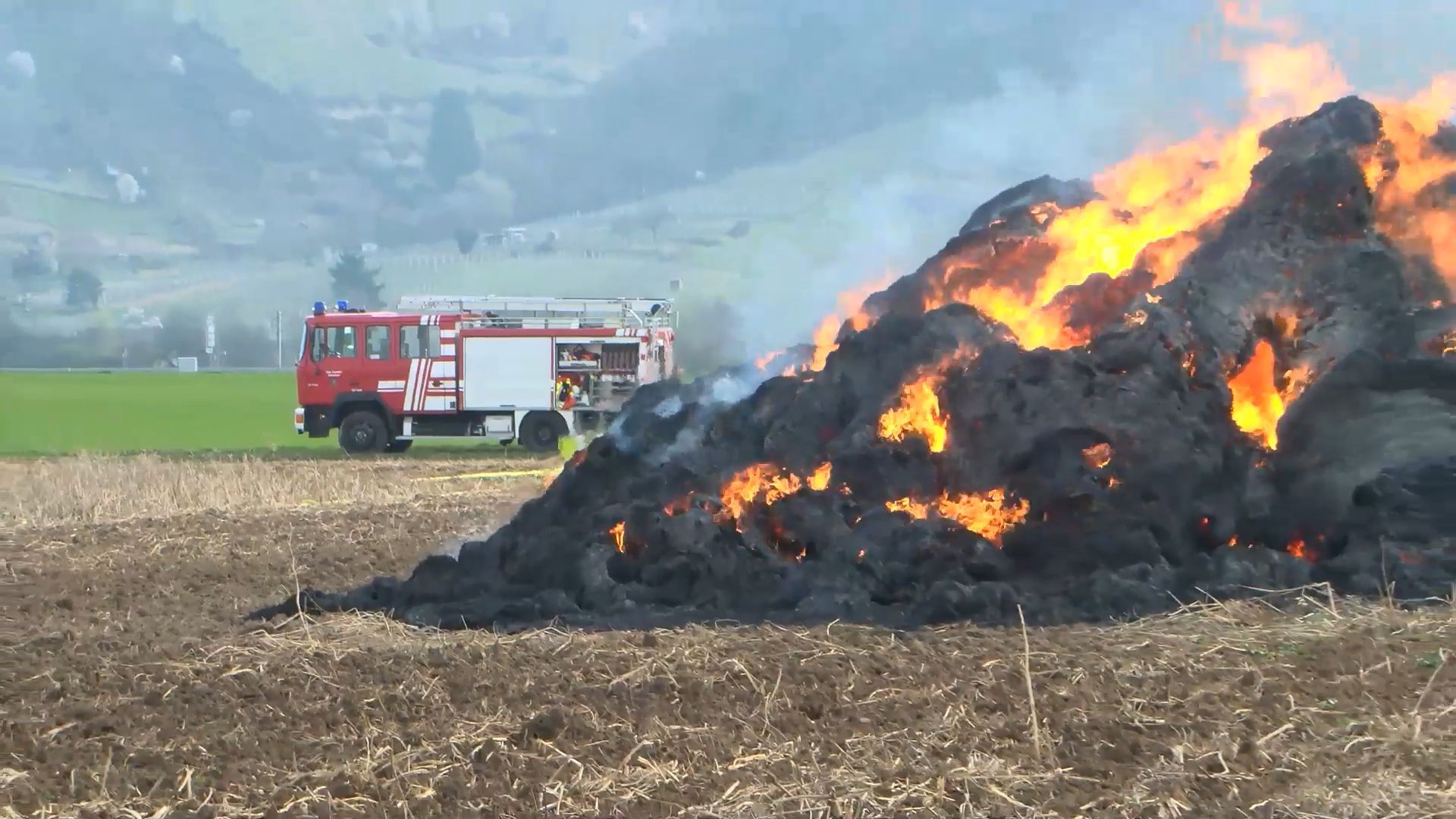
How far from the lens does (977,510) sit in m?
9.89

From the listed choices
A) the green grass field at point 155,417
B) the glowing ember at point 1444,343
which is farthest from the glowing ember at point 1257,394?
the green grass field at point 155,417

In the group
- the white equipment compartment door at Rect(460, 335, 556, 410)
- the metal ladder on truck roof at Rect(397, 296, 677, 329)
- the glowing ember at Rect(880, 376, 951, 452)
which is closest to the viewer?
the glowing ember at Rect(880, 376, 951, 452)

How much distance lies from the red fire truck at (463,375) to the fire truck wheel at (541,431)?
0.07 feet

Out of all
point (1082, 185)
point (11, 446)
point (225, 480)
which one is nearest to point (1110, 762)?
point (1082, 185)

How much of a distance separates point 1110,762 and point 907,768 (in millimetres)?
904

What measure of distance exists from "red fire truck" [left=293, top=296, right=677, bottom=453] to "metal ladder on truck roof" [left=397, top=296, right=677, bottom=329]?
9 cm

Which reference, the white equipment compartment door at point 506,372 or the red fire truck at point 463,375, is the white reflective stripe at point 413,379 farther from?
the white equipment compartment door at point 506,372

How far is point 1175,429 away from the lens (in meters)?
9.52

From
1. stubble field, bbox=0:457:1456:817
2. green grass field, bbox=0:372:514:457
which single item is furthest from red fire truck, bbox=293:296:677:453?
stubble field, bbox=0:457:1456:817

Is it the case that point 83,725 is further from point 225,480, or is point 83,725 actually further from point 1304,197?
point 225,480

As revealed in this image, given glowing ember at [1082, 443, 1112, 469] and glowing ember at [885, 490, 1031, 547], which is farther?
glowing ember at [885, 490, 1031, 547]

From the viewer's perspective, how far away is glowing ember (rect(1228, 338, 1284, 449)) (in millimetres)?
10680

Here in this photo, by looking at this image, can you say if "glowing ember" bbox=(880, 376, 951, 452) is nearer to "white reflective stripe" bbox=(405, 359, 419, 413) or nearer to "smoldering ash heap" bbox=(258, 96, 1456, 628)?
"smoldering ash heap" bbox=(258, 96, 1456, 628)

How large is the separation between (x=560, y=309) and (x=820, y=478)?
74.0 feet
